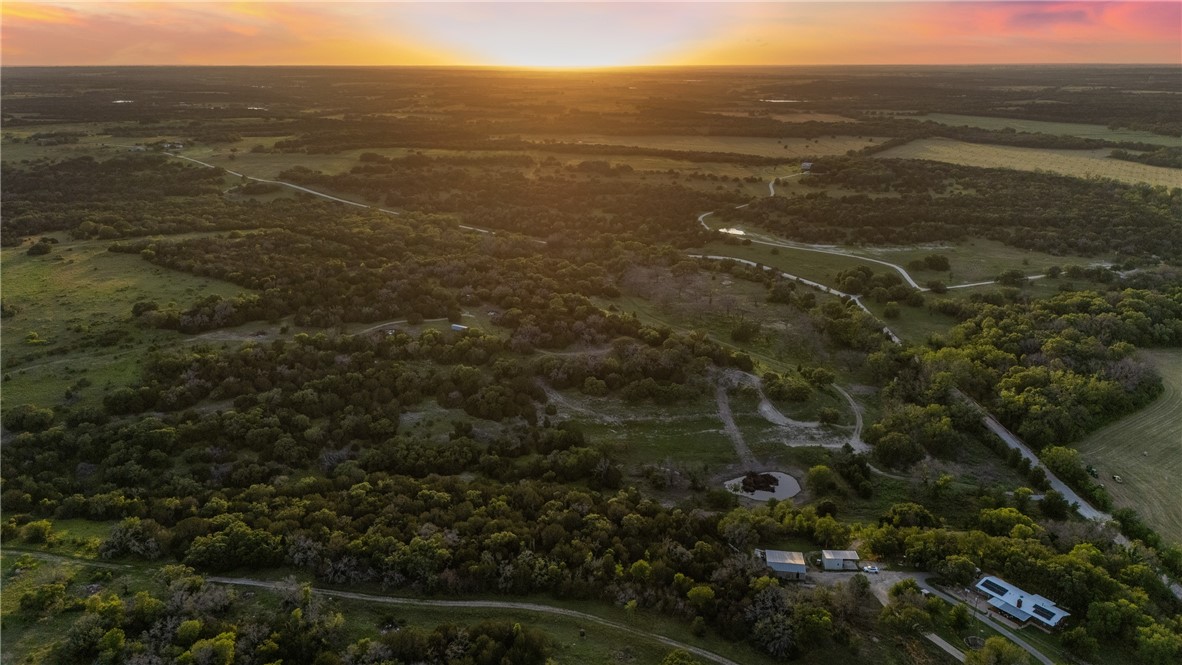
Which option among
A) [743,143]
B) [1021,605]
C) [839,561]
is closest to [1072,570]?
[1021,605]

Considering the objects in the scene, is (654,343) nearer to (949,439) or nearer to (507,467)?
(507,467)

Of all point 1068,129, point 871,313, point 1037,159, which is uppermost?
point 1068,129

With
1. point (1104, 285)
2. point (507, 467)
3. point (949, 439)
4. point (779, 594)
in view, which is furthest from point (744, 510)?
point (1104, 285)

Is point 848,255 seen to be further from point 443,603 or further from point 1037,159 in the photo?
point 1037,159

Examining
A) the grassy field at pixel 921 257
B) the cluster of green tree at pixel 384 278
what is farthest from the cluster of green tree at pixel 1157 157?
the cluster of green tree at pixel 384 278

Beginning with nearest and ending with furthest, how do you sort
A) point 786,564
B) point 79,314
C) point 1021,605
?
point 1021,605 → point 786,564 → point 79,314

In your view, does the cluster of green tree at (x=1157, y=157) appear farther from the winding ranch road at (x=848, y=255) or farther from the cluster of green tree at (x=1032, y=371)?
the cluster of green tree at (x=1032, y=371)

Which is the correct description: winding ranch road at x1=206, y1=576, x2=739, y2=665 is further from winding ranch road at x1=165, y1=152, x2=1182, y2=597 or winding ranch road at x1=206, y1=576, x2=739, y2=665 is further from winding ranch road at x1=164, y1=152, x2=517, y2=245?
winding ranch road at x1=164, y1=152, x2=517, y2=245
